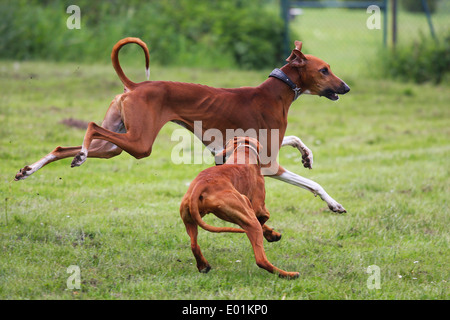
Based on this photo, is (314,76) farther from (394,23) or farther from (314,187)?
(394,23)

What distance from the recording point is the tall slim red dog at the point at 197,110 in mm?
5113

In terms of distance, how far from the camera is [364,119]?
38.4 ft

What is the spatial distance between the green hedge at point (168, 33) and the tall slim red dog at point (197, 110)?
935 cm

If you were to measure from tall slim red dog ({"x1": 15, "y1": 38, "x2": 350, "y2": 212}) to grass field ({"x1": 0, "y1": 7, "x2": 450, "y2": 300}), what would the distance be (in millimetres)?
658

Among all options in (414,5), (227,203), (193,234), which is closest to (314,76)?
(227,203)

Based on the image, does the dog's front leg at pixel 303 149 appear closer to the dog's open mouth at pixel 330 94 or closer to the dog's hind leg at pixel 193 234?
the dog's open mouth at pixel 330 94

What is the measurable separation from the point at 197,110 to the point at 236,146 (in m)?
0.55

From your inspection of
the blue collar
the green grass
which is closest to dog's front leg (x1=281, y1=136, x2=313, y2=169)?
the blue collar

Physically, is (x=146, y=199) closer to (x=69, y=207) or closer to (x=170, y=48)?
(x=69, y=207)

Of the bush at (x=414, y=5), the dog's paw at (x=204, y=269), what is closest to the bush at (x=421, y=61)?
the bush at (x=414, y=5)

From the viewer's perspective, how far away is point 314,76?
19.1ft

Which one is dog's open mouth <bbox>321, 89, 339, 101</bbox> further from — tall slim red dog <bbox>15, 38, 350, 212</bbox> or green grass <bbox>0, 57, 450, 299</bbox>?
green grass <bbox>0, 57, 450, 299</bbox>

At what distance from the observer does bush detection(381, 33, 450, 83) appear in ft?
49.4

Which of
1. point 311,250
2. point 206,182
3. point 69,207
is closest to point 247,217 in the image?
point 206,182
